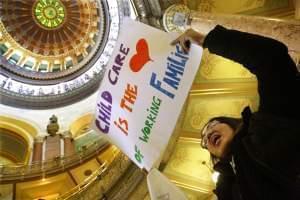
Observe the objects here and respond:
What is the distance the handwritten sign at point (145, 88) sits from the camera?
11.0ft

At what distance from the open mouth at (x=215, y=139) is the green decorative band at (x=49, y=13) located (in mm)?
19244

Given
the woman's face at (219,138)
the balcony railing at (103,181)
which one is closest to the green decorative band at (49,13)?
→ the balcony railing at (103,181)

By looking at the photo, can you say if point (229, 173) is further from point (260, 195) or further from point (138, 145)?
point (138, 145)

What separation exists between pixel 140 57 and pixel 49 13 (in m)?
18.1

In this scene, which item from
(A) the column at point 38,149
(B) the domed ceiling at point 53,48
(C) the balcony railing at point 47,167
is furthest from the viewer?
(B) the domed ceiling at point 53,48

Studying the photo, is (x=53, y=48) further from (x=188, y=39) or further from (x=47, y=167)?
(x=188, y=39)

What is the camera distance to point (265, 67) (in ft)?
7.61

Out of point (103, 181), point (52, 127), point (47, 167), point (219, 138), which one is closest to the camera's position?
point (219, 138)

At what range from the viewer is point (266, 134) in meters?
2.19

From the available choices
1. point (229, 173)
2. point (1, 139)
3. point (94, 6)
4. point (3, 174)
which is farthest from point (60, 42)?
point (229, 173)

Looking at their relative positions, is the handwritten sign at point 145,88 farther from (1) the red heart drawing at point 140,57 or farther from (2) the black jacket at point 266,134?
(2) the black jacket at point 266,134

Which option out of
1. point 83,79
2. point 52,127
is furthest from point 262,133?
point 83,79

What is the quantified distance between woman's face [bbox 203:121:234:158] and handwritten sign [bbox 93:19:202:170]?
72 cm

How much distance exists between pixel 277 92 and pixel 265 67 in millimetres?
156
